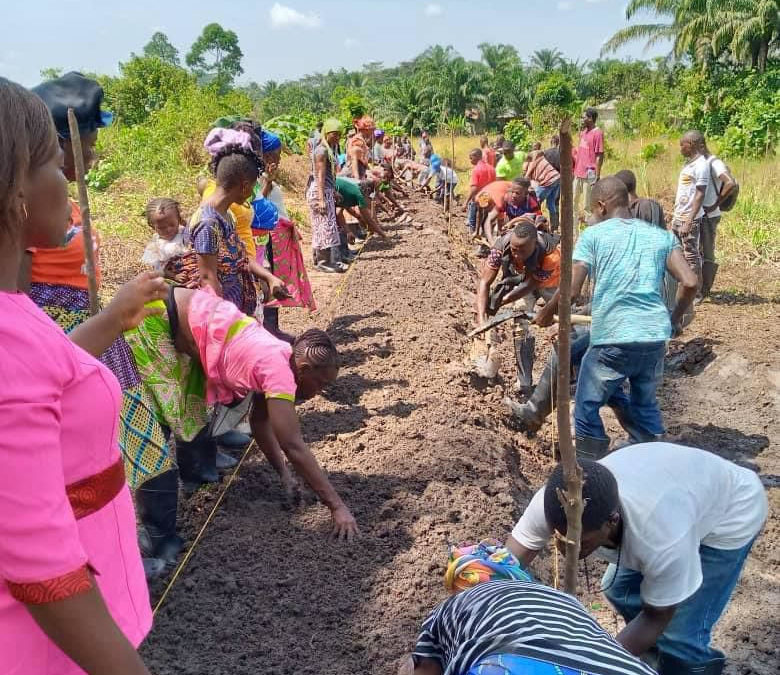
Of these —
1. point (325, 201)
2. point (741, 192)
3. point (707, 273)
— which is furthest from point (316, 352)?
point (741, 192)

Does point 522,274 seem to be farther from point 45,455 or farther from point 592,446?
point 45,455

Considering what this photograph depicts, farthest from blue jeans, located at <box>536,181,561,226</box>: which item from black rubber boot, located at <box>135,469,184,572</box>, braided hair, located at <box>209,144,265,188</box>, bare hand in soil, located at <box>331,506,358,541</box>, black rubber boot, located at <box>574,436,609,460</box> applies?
black rubber boot, located at <box>135,469,184,572</box>

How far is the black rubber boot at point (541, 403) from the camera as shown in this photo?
4898 millimetres

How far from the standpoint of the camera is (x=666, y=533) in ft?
6.91

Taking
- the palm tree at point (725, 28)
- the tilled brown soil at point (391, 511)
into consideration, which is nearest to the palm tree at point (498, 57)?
the palm tree at point (725, 28)

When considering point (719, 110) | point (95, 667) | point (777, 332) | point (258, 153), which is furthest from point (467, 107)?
point (95, 667)

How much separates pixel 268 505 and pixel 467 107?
42.3 m

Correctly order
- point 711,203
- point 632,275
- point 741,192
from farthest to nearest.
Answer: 1. point 741,192
2. point 711,203
3. point 632,275

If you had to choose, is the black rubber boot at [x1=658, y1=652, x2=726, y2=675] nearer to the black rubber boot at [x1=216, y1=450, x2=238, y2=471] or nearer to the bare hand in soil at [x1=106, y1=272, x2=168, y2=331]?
the bare hand in soil at [x1=106, y1=272, x2=168, y2=331]

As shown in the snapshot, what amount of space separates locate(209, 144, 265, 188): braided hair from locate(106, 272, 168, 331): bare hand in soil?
2066 mm

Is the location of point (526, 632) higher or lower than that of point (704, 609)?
higher

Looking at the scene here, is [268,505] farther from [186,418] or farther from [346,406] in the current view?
[346,406]

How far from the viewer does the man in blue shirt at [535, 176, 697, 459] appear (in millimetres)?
4012

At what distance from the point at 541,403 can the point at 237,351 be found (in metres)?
2.64
